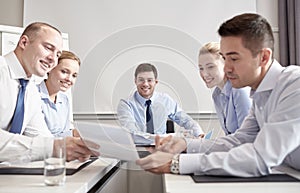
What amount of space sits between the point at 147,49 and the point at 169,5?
7.64 ft

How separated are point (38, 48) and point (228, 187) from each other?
1.37m

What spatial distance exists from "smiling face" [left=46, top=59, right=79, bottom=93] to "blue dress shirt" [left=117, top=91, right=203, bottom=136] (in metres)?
1.00

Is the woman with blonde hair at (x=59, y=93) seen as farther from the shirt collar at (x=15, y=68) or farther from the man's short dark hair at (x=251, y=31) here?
the man's short dark hair at (x=251, y=31)

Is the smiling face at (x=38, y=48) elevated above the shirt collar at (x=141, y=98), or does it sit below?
above

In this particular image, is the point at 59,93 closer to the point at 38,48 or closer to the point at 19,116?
the point at 38,48

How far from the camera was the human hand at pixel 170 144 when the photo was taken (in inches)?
53.4

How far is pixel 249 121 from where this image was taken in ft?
5.07

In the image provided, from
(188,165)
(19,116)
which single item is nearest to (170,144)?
(188,165)

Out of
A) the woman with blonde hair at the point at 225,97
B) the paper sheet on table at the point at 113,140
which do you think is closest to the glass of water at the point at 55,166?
the paper sheet on table at the point at 113,140

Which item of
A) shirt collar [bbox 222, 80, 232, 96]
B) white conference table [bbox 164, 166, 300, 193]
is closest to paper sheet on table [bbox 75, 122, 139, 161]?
white conference table [bbox 164, 166, 300, 193]

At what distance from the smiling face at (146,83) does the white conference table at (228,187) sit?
1.92 feet

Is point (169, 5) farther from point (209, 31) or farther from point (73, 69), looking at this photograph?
point (73, 69)

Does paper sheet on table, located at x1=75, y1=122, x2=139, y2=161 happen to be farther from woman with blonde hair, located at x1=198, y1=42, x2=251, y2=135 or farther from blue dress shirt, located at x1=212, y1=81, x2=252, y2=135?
blue dress shirt, located at x1=212, y1=81, x2=252, y2=135

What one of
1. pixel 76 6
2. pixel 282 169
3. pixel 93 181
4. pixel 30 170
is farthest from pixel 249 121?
pixel 76 6
